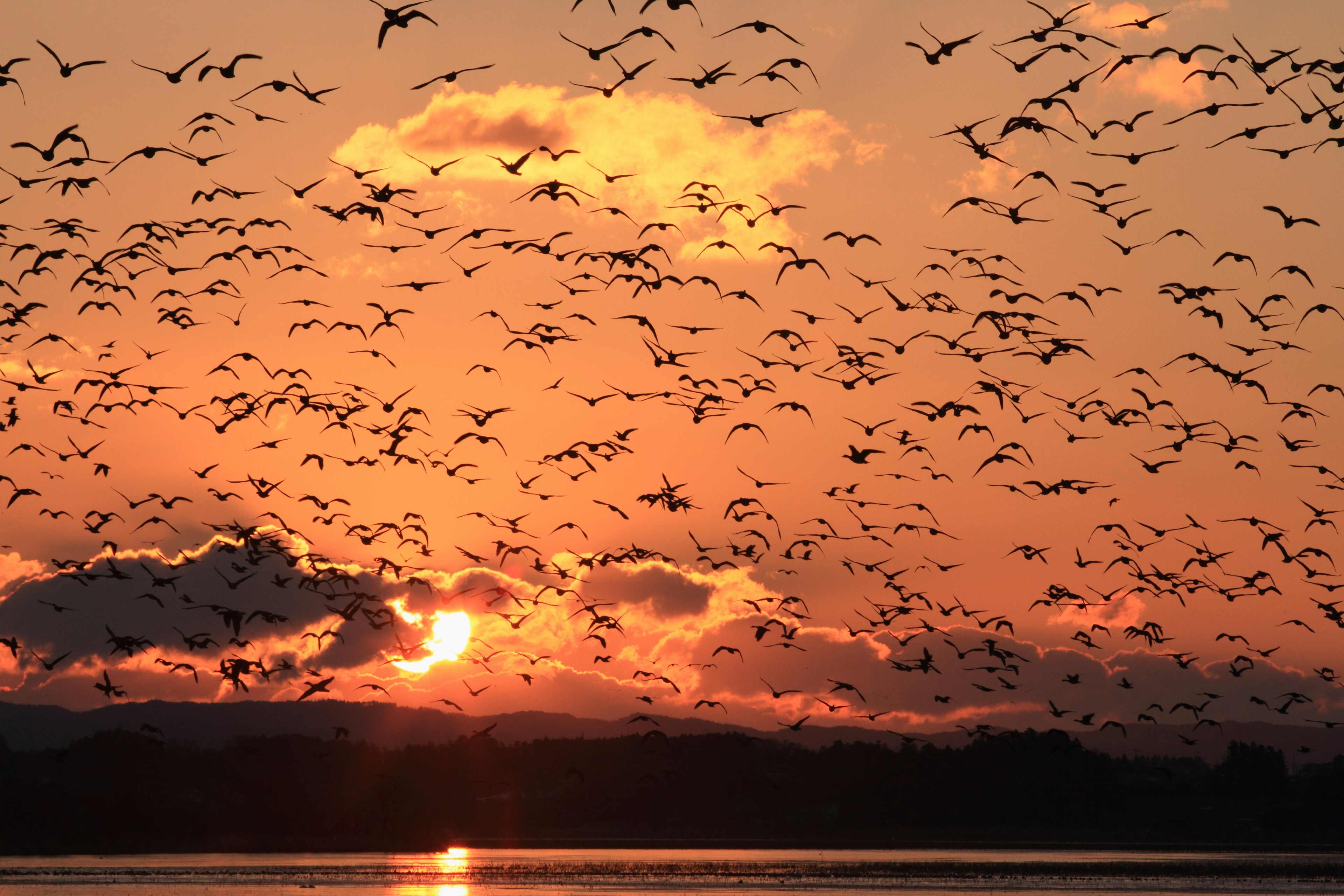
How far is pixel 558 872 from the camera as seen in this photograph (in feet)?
512

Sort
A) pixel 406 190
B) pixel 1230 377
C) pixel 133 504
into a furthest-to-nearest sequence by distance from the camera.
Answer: pixel 133 504
pixel 1230 377
pixel 406 190

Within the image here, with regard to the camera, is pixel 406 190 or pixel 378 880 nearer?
pixel 406 190

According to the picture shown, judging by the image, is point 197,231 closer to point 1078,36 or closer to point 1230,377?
point 1078,36

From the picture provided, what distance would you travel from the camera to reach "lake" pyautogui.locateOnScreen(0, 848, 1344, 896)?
12606 cm

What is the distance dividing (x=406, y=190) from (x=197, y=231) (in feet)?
26.3

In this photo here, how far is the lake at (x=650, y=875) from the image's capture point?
126 m

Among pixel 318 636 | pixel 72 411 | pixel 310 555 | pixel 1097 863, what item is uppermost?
pixel 72 411

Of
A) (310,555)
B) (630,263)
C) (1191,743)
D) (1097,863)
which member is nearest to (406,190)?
(630,263)

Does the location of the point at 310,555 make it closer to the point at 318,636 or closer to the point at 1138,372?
the point at 318,636

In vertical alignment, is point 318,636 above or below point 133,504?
below

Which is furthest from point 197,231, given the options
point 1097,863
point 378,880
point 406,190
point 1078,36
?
point 1097,863

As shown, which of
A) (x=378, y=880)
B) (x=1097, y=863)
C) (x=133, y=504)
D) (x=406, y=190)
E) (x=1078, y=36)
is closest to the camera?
(x=1078, y=36)

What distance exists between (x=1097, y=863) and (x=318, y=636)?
149 metres

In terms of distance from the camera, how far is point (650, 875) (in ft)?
500
